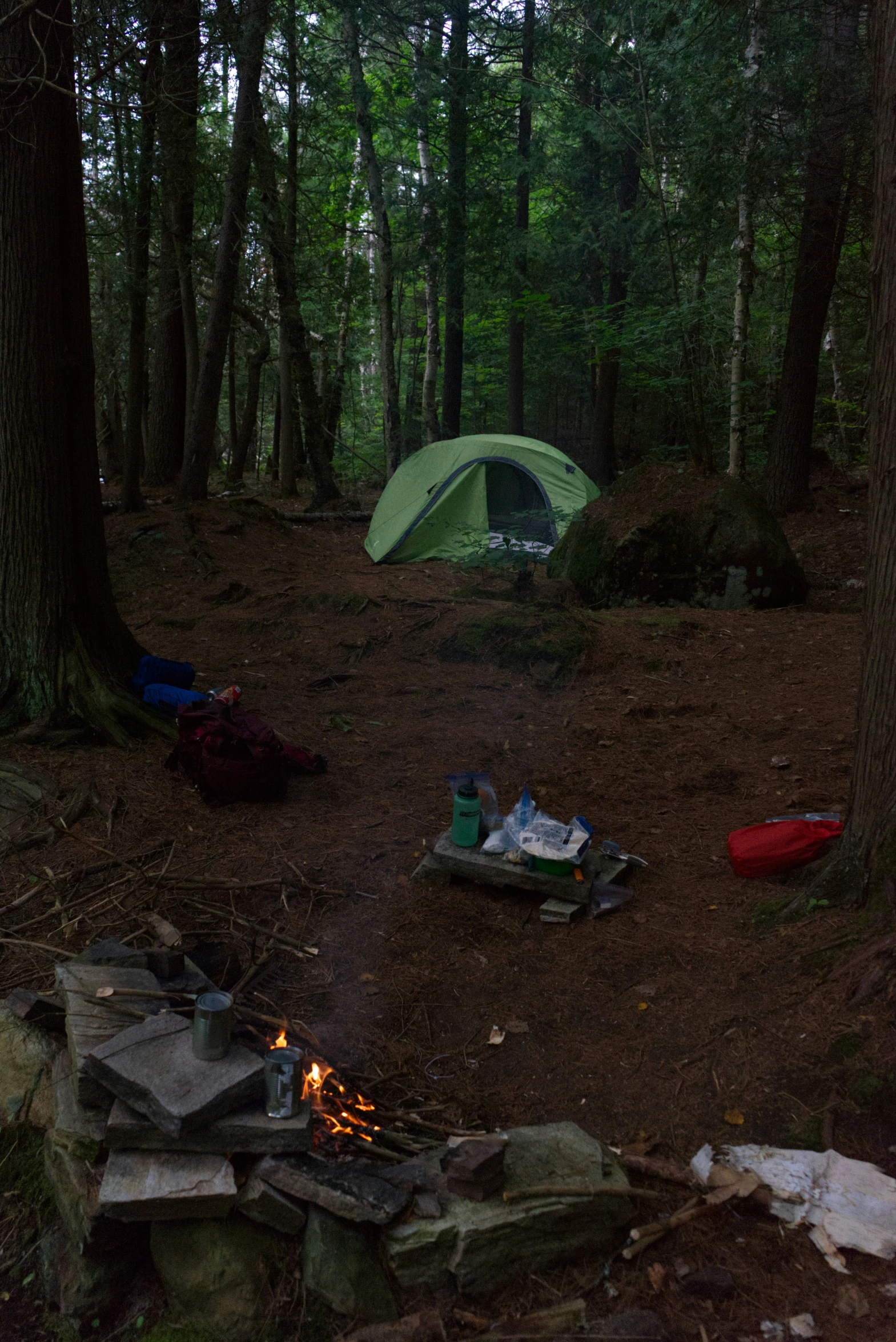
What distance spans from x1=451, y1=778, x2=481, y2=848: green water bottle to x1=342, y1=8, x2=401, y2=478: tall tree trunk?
12.0 meters

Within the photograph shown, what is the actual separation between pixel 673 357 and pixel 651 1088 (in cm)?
1277

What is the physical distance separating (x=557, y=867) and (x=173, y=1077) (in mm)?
1835

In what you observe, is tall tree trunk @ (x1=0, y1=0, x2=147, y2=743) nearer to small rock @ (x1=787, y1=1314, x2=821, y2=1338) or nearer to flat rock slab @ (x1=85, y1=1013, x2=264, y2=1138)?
flat rock slab @ (x1=85, y1=1013, x2=264, y2=1138)

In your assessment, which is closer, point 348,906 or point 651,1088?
point 651,1088

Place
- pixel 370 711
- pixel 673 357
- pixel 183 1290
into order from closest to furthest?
pixel 183 1290 → pixel 370 711 → pixel 673 357

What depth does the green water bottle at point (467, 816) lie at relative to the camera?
389 centimetres

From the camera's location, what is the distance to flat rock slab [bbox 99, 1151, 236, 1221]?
2.22m

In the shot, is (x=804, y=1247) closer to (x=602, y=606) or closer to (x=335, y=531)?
(x=602, y=606)

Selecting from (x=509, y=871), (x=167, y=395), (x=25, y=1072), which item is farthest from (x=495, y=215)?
(x=25, y=1072)


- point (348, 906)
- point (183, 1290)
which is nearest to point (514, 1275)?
point (183, 1290)

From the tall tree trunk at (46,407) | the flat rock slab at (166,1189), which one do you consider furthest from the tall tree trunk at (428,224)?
the flat rock slab at (166,1189)

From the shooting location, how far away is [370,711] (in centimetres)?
618

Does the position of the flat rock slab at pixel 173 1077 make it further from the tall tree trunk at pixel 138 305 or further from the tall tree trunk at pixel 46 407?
the tall tree trunk at pixel 138 305

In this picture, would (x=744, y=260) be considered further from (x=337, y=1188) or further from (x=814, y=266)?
(x=337, y=1188)
